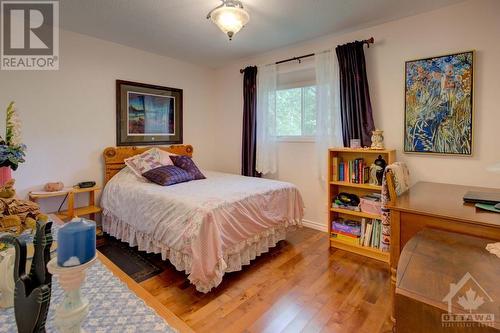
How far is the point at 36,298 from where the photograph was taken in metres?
0.61

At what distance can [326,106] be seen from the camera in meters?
3.14

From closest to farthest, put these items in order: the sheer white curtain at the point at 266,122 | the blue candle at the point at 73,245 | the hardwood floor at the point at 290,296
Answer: the blue candle at the point at 73,245
the hardwood floor at the point at 290,296
the sheer white curtain at the point at 266,122

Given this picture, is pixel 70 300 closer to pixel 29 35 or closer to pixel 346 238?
pixel 346 238

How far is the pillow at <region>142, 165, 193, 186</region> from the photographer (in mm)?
2840

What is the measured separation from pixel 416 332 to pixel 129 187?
108 inches

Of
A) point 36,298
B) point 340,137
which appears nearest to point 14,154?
point 36,298

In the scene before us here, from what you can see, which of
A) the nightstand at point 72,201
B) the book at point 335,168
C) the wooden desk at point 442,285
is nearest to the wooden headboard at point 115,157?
the nightstand at point 72,201

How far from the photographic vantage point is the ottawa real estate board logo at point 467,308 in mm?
696

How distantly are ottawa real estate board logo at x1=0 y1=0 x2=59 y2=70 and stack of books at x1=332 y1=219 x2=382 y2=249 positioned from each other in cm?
356

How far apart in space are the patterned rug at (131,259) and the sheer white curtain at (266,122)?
74.0 inches

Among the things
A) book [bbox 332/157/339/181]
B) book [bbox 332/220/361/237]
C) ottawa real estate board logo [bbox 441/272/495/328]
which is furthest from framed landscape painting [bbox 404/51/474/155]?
ottawa real estate board logo [bbox 441/272/495/328]

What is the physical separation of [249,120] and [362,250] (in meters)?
2.29

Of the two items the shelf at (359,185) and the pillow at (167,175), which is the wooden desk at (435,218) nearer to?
the shelf at (359,185)

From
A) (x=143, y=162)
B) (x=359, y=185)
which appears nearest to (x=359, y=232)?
(x=359, y=185)
